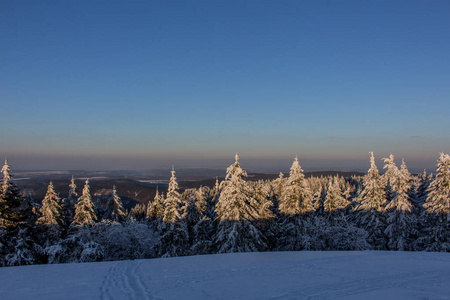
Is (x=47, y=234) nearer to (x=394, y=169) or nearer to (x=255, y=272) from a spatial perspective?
(x=255, y=272)

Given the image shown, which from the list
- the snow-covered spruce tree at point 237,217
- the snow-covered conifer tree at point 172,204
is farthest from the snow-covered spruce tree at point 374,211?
the snow-covered conifer tree at point 172,204

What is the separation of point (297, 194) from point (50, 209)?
1086 inches

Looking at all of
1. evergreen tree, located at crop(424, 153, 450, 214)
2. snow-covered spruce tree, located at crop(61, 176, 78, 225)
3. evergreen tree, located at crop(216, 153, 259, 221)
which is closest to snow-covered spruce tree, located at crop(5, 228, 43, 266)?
snow-covered spruce tree, located at crop(61, 176, 78, 225)

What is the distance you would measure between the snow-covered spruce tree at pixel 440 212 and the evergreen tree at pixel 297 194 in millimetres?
12674

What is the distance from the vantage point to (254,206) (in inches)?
1054

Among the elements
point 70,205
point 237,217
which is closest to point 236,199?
point 237,217

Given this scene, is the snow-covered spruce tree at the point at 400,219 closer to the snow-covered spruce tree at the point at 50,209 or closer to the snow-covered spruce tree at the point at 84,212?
the snow-covered spruce tree at the point at 84,212

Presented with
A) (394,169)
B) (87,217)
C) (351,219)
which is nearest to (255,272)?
(87,217)

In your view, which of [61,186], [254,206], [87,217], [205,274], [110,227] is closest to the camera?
[205,274]

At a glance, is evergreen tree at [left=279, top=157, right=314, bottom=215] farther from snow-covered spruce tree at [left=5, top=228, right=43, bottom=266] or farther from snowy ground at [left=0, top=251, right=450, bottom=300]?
snow-covered spruce tree at [left=5, top=228, right=43, bottom=266]

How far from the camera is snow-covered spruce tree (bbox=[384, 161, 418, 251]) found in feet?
98.7

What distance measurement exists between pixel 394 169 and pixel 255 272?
89.7 ft

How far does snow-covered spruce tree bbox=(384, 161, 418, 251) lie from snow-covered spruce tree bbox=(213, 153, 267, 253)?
15768 millimetres

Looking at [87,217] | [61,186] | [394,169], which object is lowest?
[61,186]
